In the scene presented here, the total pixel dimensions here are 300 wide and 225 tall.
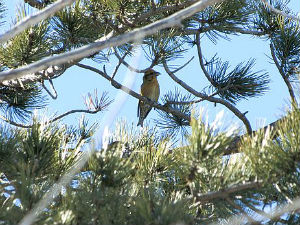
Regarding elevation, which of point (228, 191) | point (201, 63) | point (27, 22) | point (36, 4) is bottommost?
point (228, 191)

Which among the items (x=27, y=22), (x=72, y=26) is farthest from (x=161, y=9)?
(x=27, y=22)

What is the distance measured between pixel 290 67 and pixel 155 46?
931 millimetres

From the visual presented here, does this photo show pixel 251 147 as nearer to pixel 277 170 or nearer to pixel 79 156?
pixel 277 170

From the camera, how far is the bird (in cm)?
682

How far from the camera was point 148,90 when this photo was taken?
272 inches

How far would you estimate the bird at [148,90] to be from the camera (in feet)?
22.4

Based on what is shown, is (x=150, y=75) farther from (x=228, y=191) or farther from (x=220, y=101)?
(x=228, y=191)

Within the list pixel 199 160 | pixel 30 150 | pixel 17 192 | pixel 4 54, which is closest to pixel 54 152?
pixel 30 150

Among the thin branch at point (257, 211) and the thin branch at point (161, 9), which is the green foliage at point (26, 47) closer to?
the thin branch at point (161, 9)

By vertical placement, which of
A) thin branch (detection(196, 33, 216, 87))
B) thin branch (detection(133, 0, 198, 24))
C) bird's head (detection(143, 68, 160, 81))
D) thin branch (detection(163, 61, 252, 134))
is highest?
bird's head (detection(143, 68, 160, 81))

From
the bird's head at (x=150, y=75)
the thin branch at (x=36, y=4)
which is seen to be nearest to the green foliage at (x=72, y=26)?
the thin branch at (x=36, y=4)

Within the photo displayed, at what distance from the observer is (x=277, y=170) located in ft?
6.32

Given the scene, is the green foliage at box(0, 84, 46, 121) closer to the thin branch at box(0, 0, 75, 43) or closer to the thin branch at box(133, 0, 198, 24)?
the thin branch at box(133, 0, 198, 24)

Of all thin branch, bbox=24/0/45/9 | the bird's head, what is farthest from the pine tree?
the bird's head
